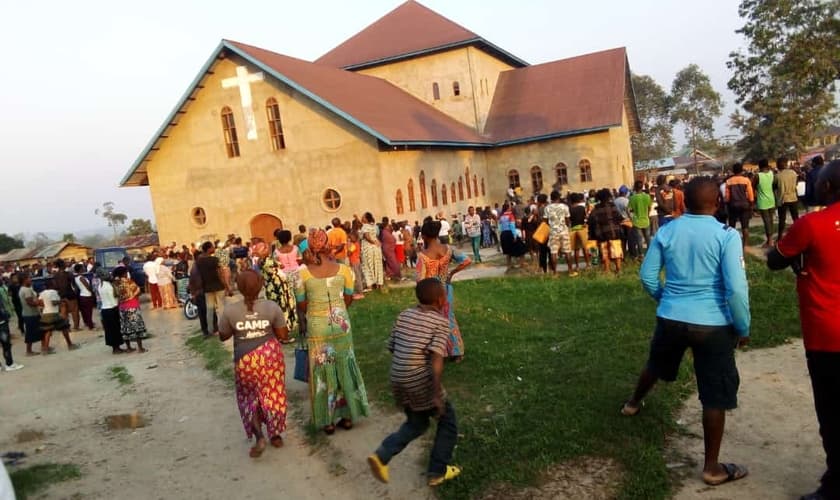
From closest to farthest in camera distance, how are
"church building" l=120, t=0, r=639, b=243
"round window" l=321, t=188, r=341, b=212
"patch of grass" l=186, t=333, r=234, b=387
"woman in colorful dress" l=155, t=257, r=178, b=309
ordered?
"patch of grass" l=186, t=333, r=234, b=387 < "woman in colorful dress" l=155, t=257, r=178, b=309 < "church building" l=120, t=0, r=639, b=243 < "round window" l=321, t=188, r=341, b=212

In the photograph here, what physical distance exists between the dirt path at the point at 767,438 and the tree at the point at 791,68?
40081mm

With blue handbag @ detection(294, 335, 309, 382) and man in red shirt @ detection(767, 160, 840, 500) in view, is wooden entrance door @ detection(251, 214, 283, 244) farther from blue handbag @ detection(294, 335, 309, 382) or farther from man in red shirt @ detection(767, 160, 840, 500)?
man in red shirt @ detection(767, 160, 840, 500)

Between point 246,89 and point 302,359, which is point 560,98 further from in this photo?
point 302,359

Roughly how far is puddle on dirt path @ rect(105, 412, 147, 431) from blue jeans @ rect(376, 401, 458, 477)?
4281 mm

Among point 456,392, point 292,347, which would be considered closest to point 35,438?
point 292,347

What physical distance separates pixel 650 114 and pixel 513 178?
39.8 m

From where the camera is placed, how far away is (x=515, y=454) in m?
4.82

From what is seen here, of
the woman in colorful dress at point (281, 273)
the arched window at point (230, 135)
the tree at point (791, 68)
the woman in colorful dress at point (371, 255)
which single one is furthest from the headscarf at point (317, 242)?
the tree at point (791, 68)

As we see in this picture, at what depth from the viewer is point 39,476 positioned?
5871 mm

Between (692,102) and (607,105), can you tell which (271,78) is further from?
(692,102)

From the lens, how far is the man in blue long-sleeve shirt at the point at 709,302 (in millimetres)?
Result: 3766

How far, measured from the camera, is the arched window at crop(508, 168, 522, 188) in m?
32.6

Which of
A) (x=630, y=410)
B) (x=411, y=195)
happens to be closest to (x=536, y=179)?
(x=411, y=195)

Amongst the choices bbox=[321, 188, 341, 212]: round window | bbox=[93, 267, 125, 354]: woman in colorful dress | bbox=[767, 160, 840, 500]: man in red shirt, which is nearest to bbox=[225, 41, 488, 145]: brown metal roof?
bbox=[321, 188, 341, 212]: round window
